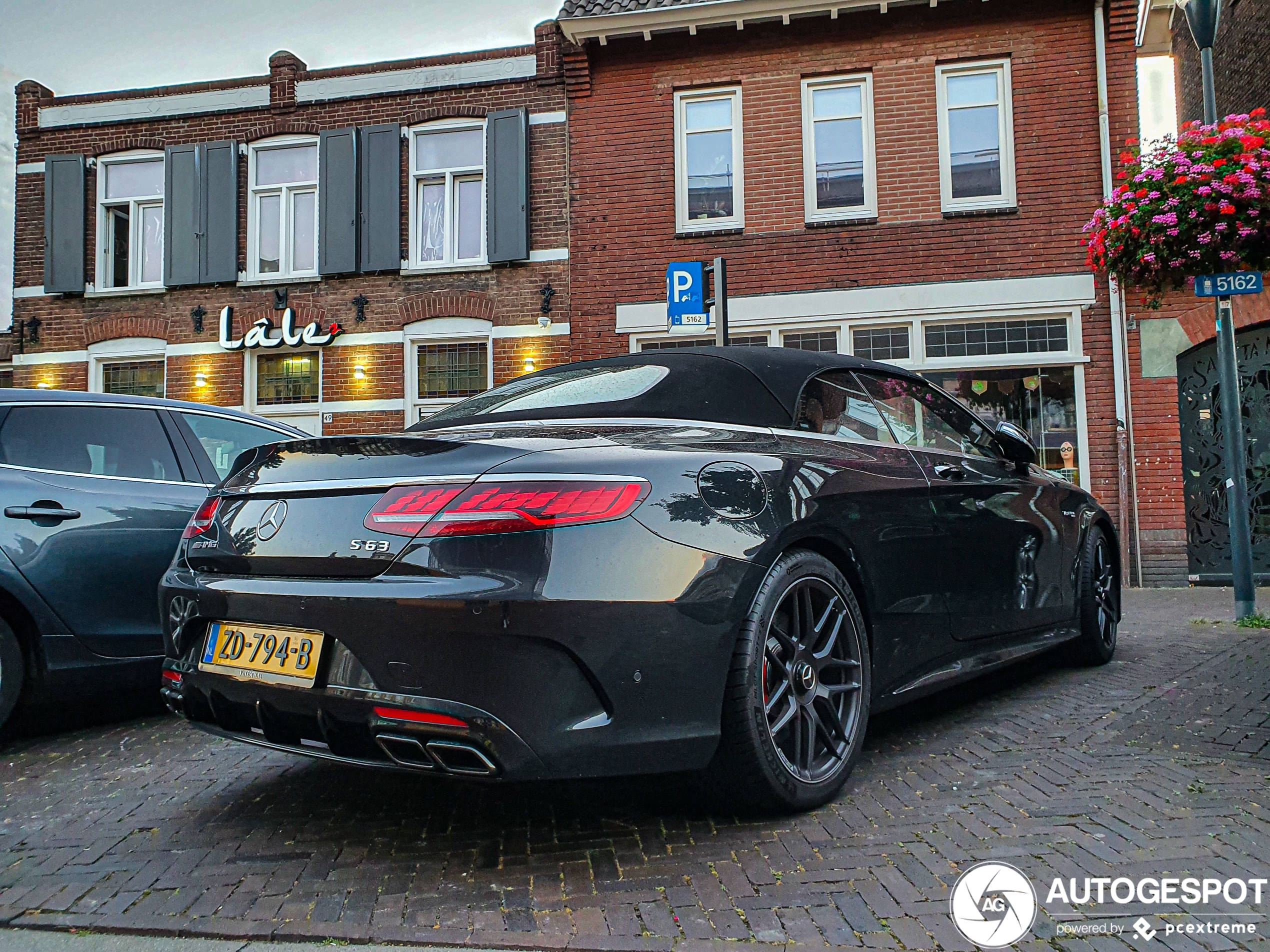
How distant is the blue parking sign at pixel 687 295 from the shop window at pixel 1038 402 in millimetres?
3999

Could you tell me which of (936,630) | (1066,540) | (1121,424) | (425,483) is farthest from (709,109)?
(425,483)

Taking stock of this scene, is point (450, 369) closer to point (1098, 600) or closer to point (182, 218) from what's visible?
point (182, 218)

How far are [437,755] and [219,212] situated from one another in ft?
43.7

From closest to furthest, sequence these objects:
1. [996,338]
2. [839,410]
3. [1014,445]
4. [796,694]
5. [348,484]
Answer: [348,484] → [796,694] → [839,410] → [1014,445] → [996,338]

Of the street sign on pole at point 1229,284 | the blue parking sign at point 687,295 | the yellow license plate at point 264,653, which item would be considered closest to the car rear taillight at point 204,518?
the yellow license plate at point 264,653

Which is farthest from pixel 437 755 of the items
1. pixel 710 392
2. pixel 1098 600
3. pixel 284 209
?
pixel 284 209

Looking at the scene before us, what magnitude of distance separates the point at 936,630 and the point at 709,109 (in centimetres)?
1057

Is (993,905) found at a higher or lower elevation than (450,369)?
lower

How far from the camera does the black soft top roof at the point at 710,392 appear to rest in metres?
3.03

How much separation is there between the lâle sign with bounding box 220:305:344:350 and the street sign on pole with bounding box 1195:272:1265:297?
1014 centimetres

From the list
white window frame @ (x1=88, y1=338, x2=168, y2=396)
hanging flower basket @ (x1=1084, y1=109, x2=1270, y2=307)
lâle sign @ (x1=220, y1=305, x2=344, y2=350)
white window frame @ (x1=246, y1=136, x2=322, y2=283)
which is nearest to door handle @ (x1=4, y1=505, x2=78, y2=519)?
hanging flower basket @ (x1=1084, y1=109, x2=1270, y2=307)

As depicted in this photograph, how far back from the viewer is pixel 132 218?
14109 mm

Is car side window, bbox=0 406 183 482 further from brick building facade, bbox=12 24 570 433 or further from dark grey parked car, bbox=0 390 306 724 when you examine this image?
brick building facade, bbox=12 24 570 433

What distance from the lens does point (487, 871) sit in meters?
2.43
